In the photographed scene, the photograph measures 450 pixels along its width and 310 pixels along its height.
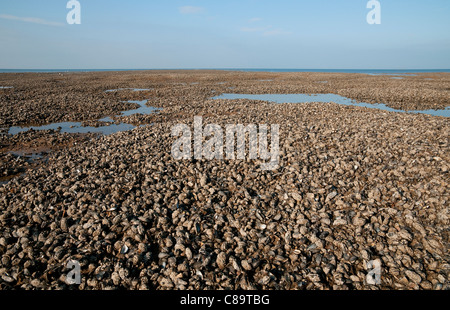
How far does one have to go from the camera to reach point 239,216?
738 centimetres

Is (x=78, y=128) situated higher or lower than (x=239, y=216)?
higher

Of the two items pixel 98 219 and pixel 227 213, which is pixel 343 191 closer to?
pixel 227 213

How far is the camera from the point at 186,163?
413 inches

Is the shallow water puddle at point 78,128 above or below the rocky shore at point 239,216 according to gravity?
above

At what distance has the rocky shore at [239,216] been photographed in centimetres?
552

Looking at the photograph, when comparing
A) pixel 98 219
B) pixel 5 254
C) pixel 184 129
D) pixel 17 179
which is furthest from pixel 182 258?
pixel 184 129

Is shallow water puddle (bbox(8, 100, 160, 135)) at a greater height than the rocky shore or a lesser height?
greater

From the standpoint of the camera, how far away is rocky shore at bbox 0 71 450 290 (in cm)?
552

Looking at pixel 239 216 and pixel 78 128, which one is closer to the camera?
pixel 239 216

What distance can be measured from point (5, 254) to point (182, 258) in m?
4.64

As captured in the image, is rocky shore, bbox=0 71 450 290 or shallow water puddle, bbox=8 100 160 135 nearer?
rocky shore, bbox=0 71 450 290

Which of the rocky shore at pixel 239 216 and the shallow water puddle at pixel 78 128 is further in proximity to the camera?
the shallow water puddle at pixel 78 128
